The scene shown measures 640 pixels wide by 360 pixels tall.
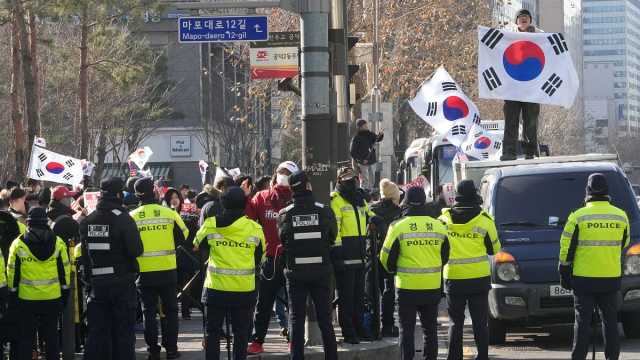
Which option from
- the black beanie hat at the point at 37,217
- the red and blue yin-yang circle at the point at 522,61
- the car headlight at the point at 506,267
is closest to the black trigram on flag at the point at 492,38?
the red and blue yin-yang circle at the point at 522,61

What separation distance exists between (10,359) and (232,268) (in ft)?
8.78

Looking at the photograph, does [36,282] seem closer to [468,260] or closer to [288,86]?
[288,86]

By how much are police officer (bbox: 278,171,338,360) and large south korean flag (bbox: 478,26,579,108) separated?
6253 mm

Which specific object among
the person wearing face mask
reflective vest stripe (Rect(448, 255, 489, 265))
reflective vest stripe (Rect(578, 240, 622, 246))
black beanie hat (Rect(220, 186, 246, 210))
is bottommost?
reflective vest stripe (Rect(448, 255, 489, 265))

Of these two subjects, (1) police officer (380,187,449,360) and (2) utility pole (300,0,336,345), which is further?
(2) utility pole (300,0,336,345)

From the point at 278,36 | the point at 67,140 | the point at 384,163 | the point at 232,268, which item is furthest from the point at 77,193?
the point at 67,140

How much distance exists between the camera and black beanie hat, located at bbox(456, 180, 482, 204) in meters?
12.1

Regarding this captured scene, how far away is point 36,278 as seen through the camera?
11984 mm

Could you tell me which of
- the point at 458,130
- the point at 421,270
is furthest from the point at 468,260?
the point at 458,130

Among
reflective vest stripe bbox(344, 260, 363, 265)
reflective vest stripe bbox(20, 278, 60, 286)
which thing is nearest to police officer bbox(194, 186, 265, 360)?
reflective vest stripe bbox(20, 278, 60, 286)

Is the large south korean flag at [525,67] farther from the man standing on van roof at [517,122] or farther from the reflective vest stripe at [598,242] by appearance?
the reflective vest stripe at [598,242]

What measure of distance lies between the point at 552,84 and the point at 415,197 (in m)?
6.52

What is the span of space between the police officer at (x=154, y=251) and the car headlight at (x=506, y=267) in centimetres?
348

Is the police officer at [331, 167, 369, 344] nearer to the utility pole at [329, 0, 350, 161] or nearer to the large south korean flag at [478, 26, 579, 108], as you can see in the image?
the utility pole at [329, 0, 350, 161]
